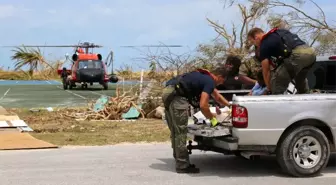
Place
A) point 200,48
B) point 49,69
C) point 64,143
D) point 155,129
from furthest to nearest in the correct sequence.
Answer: point 49,69, point 200,48, point 155,129, point 64,143

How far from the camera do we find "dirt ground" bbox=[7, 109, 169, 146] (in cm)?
1215

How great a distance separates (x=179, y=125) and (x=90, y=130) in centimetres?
657

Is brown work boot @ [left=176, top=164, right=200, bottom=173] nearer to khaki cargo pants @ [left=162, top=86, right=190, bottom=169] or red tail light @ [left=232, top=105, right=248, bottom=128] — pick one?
khaki cargo pants @ [left=162, top=86, right=190, bottom=169]

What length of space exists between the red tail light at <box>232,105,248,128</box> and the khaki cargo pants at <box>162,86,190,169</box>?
80 cm

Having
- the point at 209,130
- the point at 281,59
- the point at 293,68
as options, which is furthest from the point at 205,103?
the point at 293,68

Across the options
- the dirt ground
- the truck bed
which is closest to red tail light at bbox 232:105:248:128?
the truck bed

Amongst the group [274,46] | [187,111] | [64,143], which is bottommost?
[64,143]

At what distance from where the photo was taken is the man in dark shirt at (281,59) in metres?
7.73

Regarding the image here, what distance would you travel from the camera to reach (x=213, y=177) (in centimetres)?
763

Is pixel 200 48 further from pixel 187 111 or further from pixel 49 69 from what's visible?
pixel 49 69

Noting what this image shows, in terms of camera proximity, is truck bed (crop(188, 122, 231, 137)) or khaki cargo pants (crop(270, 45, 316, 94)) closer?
truck bed (crop(188, 122, 231, 137))

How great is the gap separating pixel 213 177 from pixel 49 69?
4594cm

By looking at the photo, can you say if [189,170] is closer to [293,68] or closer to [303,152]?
[303,152]

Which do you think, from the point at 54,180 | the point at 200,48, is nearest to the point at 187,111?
the point at 54,180
